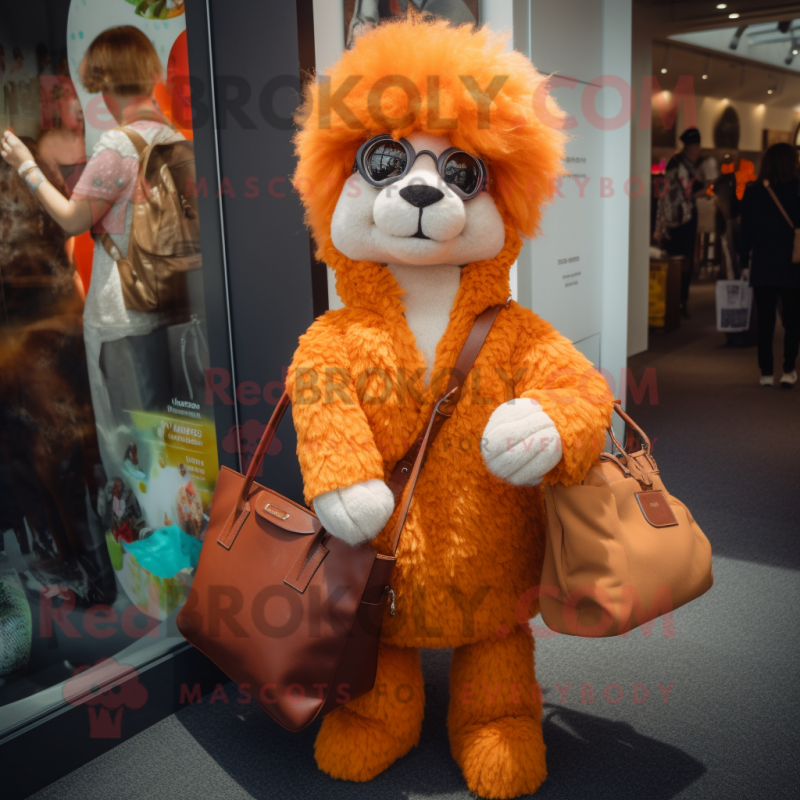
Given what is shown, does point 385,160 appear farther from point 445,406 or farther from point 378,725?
point 378,725

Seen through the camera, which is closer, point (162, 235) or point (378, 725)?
point (378, 725)

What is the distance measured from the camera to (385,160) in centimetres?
151

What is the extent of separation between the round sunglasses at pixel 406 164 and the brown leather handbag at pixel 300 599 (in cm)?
27

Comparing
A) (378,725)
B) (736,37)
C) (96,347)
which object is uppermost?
(736,37)

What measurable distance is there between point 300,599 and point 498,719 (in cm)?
57

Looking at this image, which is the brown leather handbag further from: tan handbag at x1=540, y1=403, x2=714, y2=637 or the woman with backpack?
the woman with backpack

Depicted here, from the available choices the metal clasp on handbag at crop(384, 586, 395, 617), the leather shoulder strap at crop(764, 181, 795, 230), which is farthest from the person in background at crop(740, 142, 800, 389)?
the metal clasp on handbag at crop(384, 586, 395, 617)

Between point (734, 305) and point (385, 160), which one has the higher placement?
point (385, 160)

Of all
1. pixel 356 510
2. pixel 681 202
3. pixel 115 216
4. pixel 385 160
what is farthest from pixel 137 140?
pixel 681 202

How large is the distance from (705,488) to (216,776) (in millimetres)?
2629

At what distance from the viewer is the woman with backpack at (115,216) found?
1863 millimetres

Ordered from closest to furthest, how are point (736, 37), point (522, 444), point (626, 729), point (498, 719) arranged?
point (522, 444)
point (498, 719)
point (626, 729)
point (736, 37)

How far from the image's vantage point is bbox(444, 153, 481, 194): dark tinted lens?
1.52 metres

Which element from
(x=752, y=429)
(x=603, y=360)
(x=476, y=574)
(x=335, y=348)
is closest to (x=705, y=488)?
(x=603, y=360)
